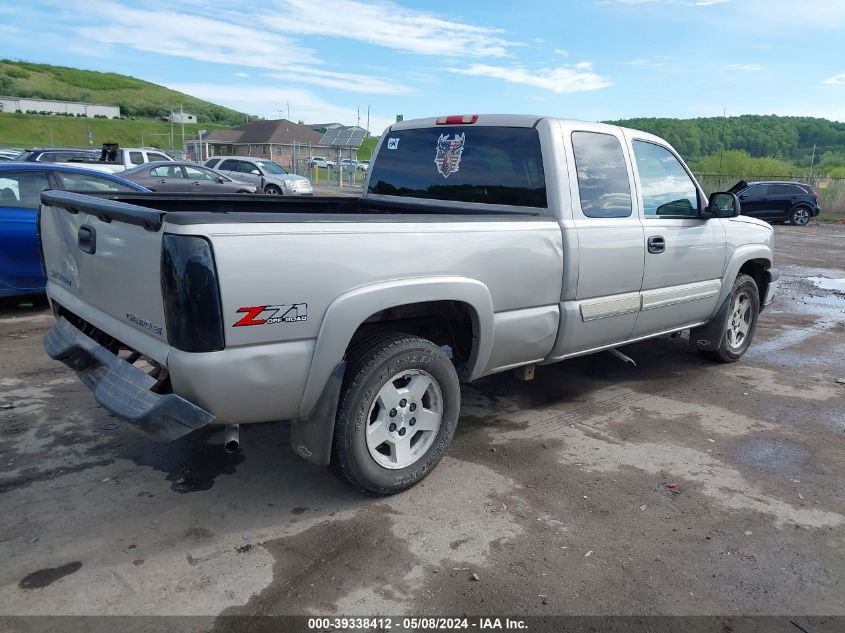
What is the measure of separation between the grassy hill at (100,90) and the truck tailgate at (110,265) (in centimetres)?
16434

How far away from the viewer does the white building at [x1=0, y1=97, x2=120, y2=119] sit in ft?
407

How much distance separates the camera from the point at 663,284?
4.88 meters

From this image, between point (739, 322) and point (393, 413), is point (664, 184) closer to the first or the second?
point (739, 322)

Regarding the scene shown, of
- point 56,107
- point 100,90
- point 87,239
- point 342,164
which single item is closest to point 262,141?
point 342,164

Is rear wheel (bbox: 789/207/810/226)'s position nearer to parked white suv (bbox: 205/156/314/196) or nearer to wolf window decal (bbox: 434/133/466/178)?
parked white suv (bbox: 205/156/314/196)

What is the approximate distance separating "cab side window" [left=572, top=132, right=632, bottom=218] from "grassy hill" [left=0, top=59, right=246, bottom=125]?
540ft

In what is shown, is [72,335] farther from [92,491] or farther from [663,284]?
[663,284]

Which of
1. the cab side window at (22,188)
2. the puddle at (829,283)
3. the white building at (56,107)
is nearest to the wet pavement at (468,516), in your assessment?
the cab side window at (22,188)

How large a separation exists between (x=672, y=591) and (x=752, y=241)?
4.02 metres

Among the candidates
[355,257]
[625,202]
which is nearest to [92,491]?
[355,257]

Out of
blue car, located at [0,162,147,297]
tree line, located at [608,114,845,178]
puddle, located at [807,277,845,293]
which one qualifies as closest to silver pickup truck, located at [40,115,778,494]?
blue car, located at [0,162,147,297]

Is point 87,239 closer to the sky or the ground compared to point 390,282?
closer to the sky

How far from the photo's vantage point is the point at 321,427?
311 centimetres

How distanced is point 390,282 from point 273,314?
2.09ft
